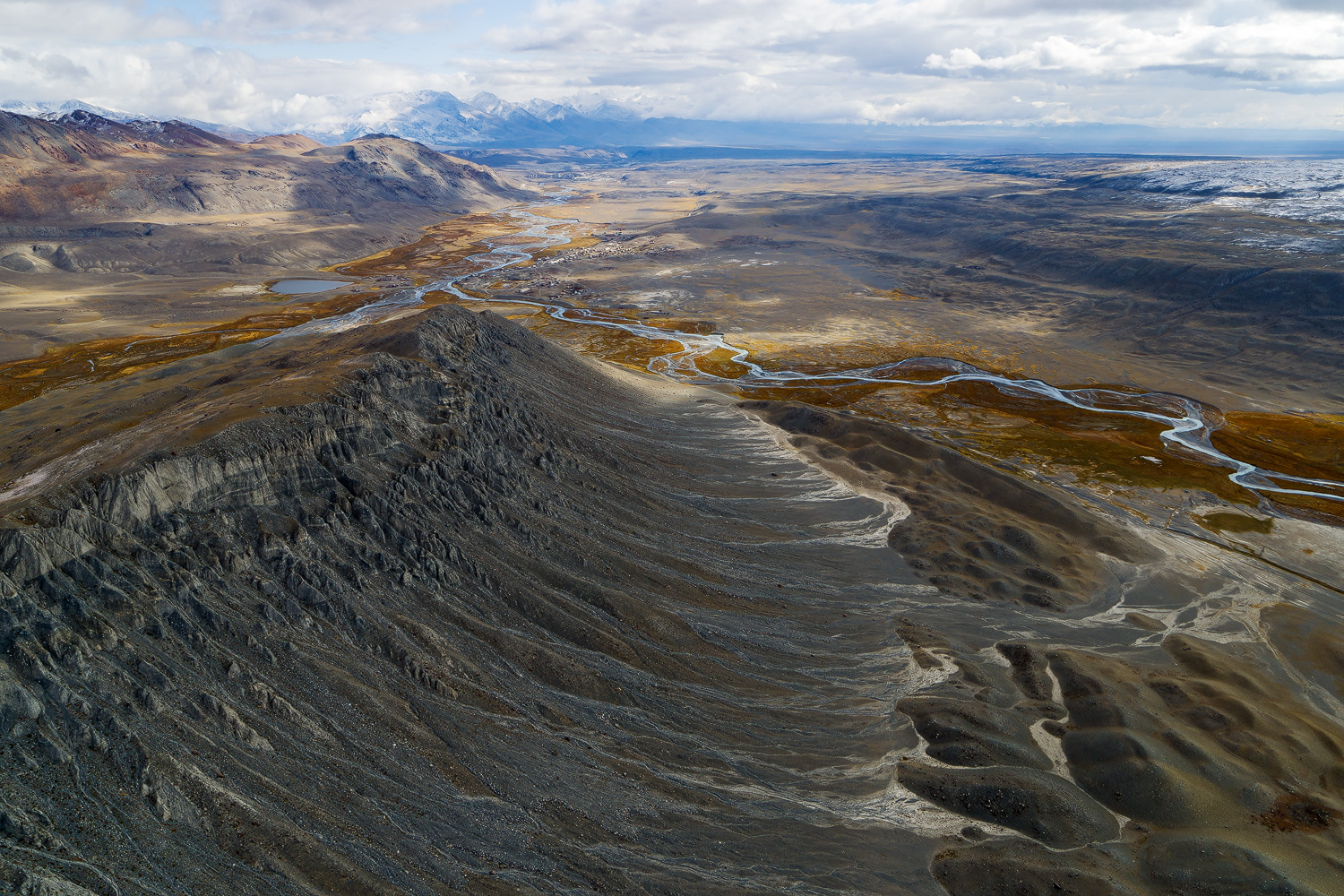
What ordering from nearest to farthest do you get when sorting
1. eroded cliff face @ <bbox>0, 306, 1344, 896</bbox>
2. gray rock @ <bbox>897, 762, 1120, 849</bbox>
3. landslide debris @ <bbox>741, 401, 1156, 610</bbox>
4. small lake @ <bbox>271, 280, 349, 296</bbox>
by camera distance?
eroded cliff face @ <bbox>0, 306, 1344, 896</bbox> → gray rock @ <bbox>897, 762, 1120, 849</bbox> → landslide debris @ <bbox>741, 401, 1156, 610</bbox> → small lake @ <bbox>271, 280, 349, 296</bbox>

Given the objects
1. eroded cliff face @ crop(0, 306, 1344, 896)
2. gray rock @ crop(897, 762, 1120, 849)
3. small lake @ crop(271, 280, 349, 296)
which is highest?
small lake @ crop(271, 280, 349, 296)

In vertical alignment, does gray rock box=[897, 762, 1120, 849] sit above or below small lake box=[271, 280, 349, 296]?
below

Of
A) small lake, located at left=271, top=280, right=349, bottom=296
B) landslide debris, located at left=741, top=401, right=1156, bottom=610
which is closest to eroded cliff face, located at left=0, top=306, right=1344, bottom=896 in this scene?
landslide debris, located at left=741, top=401, right=1156, bottom=610

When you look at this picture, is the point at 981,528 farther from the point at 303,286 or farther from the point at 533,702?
the point at 303,286

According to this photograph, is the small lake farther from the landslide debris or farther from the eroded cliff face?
the landslide debris

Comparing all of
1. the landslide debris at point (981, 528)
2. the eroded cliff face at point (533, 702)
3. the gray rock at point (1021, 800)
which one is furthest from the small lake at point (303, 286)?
the gray rock at point (1021, 800)

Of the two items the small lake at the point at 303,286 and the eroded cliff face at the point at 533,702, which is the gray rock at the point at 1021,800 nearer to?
the eroded cliff face at the point at 533,702

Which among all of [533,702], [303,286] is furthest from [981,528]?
[303,286]
